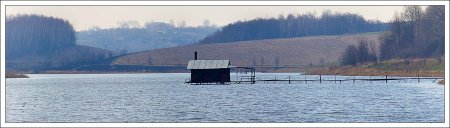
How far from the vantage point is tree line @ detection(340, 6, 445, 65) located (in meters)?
146

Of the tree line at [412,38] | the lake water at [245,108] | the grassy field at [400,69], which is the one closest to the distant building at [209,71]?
the lake water at [245,108]

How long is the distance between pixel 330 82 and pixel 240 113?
61935 mm

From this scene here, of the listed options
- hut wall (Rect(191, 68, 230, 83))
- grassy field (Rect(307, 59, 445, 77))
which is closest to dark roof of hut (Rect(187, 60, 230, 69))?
hut wall (Rect(191, 68, 230, 83))

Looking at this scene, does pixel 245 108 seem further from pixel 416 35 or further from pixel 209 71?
pixel 416 35

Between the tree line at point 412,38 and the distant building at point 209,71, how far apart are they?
38.9m

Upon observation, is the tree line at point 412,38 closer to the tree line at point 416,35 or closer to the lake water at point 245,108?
the tree line at point 416,35

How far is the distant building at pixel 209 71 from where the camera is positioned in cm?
11125

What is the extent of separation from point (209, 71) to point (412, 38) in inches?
2299

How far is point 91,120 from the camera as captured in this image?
2267 inches

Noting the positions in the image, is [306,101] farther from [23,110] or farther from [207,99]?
[23,110]

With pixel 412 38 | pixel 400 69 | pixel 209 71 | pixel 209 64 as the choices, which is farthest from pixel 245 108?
pixel 412 38

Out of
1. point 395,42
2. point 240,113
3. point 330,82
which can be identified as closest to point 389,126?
point 240,113

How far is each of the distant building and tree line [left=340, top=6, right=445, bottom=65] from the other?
38.9 m

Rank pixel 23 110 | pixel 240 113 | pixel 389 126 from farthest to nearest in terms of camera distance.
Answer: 1. pixel 23 110
2. pixel 240 113
3. pixel 389 126
